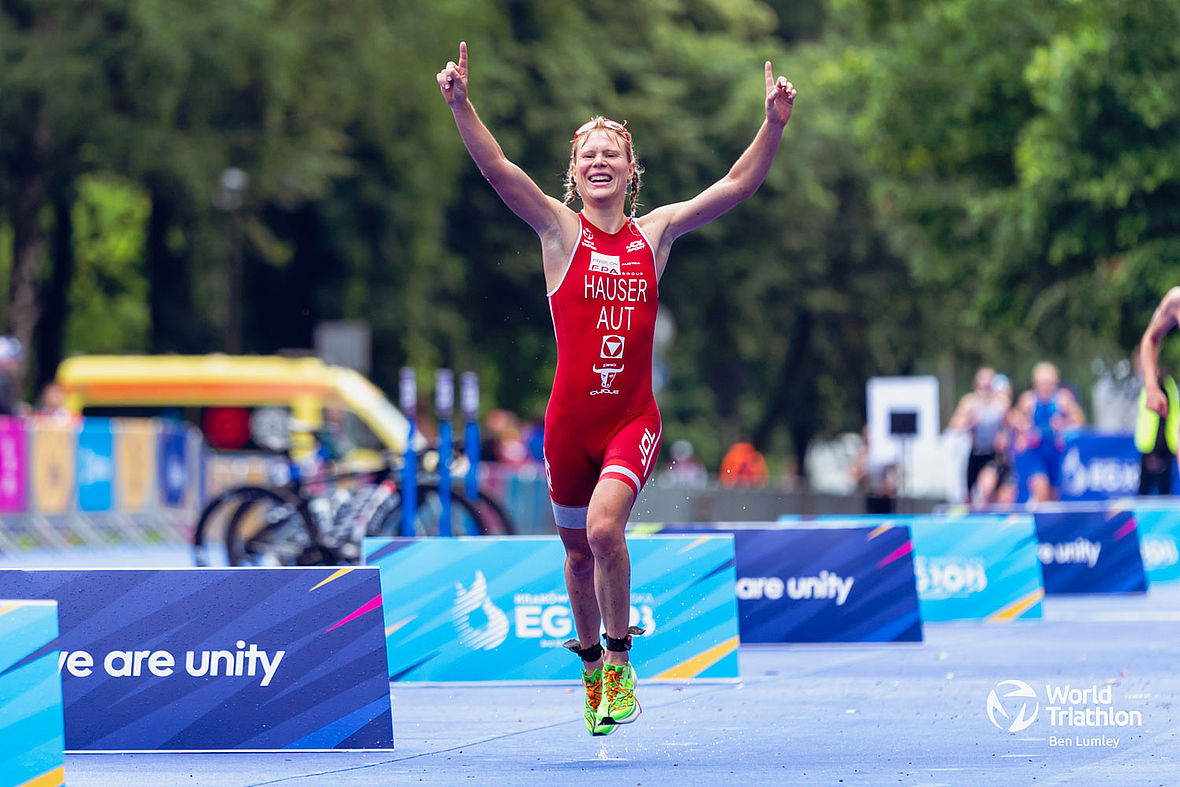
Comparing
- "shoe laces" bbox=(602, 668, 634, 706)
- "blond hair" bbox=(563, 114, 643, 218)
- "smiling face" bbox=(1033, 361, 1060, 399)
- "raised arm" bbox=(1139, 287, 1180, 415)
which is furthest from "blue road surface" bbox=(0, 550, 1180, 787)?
"smiling face" bbox=(1033, 361, 1060, 399)

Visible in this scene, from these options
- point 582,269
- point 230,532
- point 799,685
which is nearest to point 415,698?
point 799,685

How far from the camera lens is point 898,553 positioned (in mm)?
11969

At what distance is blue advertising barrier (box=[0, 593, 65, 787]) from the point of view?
610 centimetres

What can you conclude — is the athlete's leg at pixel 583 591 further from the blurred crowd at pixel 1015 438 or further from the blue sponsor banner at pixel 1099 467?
the blue sponsor banner at pixel 1099 467

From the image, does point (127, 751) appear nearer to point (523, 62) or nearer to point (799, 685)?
point (799, 685)

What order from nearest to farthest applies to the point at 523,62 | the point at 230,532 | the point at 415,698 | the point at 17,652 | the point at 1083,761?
the point at 17,652 → the point at 1083,761 → the point at 415,698 → the point at 230,532 → the point at 523,62

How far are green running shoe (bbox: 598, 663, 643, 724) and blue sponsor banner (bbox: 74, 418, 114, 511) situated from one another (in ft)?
53.6

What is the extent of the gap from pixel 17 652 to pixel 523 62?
103 ft

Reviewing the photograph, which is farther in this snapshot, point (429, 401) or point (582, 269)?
point (429, 401)

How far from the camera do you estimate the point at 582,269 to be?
767 centimetres

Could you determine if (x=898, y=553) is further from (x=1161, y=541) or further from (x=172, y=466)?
(x=172, y=466)

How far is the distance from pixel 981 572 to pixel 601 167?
689 centimetres

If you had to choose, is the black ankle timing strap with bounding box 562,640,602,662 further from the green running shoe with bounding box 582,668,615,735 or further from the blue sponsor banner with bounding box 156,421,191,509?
the blue sponsor banner with bounding box 156,421,191,509

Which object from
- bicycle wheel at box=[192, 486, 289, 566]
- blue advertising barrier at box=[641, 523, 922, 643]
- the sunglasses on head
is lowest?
blue advertising barrier at box=[641, 523, 922, 643]
